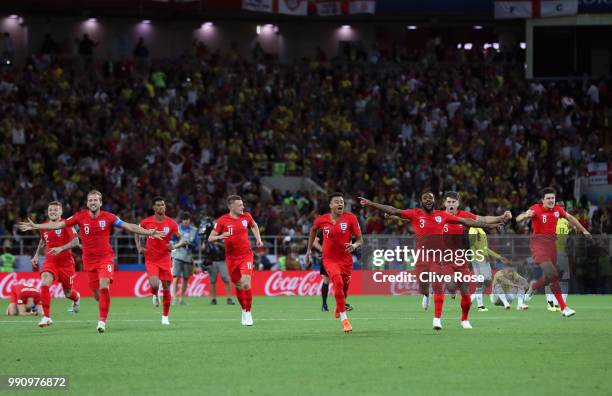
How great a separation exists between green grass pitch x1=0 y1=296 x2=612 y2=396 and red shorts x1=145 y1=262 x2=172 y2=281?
94 cm

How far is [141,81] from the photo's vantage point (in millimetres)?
48000

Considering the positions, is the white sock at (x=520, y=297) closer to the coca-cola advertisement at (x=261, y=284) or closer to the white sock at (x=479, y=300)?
the white sock at (x=479, y=300)

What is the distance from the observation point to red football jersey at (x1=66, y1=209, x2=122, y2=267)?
20609mm

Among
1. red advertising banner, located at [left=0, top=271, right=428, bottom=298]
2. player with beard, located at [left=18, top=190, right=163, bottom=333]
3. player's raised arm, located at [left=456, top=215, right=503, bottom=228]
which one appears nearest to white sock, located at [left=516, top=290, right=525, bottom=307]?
player's raised arm, located at [left=456, top=215, right=503, bottom=228]

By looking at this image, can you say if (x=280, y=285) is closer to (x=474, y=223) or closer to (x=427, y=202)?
(x=427, y=202)

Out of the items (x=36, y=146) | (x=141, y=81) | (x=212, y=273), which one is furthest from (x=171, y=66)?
(x=212, y=273)

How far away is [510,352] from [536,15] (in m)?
35.8

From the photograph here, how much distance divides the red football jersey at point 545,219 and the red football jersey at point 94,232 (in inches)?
336

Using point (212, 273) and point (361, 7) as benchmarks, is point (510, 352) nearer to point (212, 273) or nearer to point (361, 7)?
point (212, 273)

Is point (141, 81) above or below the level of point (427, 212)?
above

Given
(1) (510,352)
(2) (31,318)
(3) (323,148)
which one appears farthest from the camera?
(3) (323,148)

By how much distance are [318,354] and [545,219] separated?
9468 millimetres

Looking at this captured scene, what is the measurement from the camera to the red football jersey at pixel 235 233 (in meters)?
21.7

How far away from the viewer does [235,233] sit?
21.7 meters
